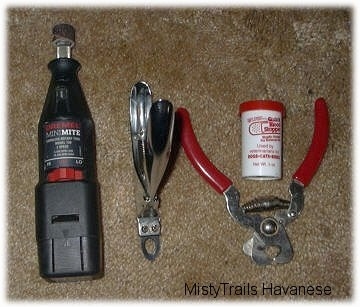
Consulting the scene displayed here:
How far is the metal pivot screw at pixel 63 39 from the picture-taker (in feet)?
3.36

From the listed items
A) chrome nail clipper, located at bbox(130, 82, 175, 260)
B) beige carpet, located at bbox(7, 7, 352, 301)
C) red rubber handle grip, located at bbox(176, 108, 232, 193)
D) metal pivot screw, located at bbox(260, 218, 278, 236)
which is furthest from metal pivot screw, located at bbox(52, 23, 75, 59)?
metal pivot screw, located at bbox(260, 218, 278, 236)

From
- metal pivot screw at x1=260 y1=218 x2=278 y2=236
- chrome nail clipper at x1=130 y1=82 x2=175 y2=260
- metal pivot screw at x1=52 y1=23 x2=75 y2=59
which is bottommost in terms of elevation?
metal pivot screw at x1=260 y1=218 x2=278 y2=236

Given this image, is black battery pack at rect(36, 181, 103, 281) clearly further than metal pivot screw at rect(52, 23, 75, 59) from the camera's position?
No

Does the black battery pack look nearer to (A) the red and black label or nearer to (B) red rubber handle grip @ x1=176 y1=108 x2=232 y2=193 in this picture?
(A) the red and black label

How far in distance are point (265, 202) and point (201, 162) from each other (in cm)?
12

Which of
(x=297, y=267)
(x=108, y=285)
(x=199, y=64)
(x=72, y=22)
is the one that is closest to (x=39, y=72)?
(x=72, y=22)

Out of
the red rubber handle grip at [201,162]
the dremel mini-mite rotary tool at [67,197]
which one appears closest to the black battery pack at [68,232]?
the dremel mini-mite rotary tool at [67,197]

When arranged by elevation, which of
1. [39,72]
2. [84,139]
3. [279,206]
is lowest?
[279,206]

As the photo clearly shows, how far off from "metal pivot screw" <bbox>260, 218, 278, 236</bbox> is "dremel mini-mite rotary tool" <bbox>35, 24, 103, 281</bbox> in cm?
27

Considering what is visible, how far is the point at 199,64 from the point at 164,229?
0.98 ft

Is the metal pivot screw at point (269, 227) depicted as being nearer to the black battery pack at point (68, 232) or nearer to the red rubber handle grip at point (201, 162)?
the red rubber handle grip at point (201, 162)

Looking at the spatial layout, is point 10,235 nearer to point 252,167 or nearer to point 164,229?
point 164,229

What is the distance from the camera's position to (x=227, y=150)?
103 centimetres

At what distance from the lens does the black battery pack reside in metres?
0.89
